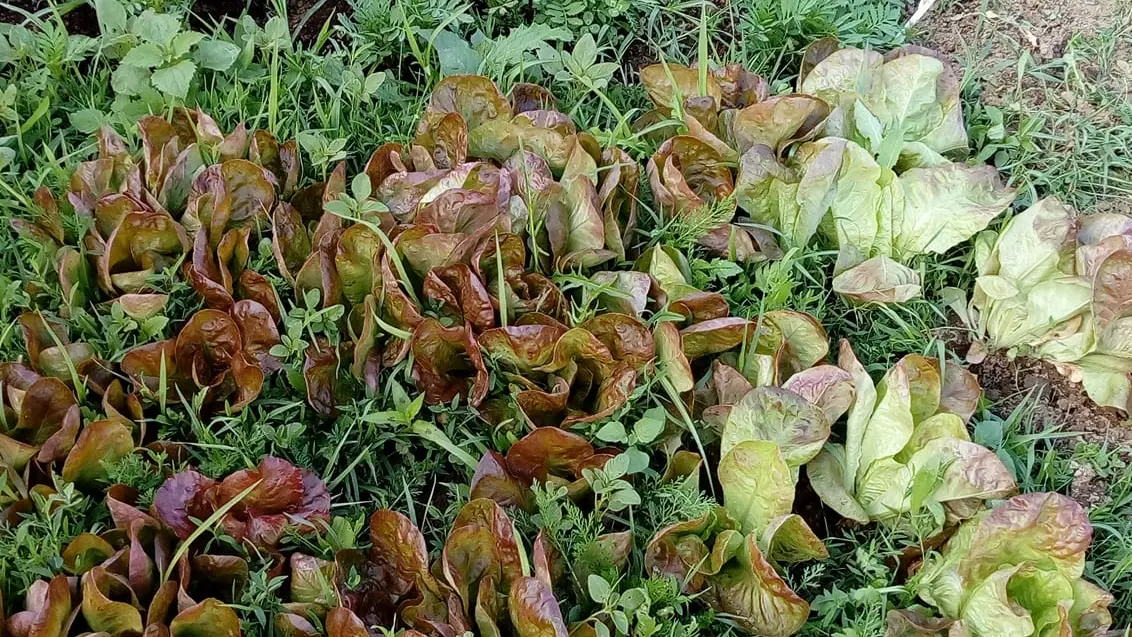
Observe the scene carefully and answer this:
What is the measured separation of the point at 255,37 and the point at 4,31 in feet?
1.94

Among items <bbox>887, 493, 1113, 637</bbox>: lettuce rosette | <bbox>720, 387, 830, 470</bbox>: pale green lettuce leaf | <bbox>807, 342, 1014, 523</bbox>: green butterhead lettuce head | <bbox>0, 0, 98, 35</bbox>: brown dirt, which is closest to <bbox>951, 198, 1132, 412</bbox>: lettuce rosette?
<bbox>807, 342, 1014, 523</bbox>: green butterhead lettuce head

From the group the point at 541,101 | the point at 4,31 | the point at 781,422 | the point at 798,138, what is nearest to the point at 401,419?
the point at 781,422

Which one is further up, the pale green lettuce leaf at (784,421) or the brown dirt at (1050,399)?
the pale green lettuce leaf at (784,421)

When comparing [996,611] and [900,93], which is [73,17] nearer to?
[900,93]

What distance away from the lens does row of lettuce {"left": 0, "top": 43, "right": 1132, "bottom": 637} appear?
1664mm

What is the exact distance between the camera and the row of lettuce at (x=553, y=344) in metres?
1.66

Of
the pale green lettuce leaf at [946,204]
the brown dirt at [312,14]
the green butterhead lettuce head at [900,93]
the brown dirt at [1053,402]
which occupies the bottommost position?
the brown dirt at [1053,402]

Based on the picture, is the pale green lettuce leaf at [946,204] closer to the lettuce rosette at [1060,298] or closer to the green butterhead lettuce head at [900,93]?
the lettuce rosette at [1060,298]

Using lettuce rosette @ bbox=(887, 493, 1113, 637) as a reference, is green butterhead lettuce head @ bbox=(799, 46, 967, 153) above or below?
above

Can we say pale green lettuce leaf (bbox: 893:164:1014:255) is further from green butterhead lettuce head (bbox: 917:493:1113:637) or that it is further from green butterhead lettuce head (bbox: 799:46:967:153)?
green butterhead lettuce head (bbox: 917:493:1113:637)

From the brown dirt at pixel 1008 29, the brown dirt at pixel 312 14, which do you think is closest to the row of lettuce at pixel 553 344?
the brown dirt at pixel 1008 29

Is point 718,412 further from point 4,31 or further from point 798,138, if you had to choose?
point 4,31

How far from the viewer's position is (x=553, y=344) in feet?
6.13

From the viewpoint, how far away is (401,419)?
1.83 meters
